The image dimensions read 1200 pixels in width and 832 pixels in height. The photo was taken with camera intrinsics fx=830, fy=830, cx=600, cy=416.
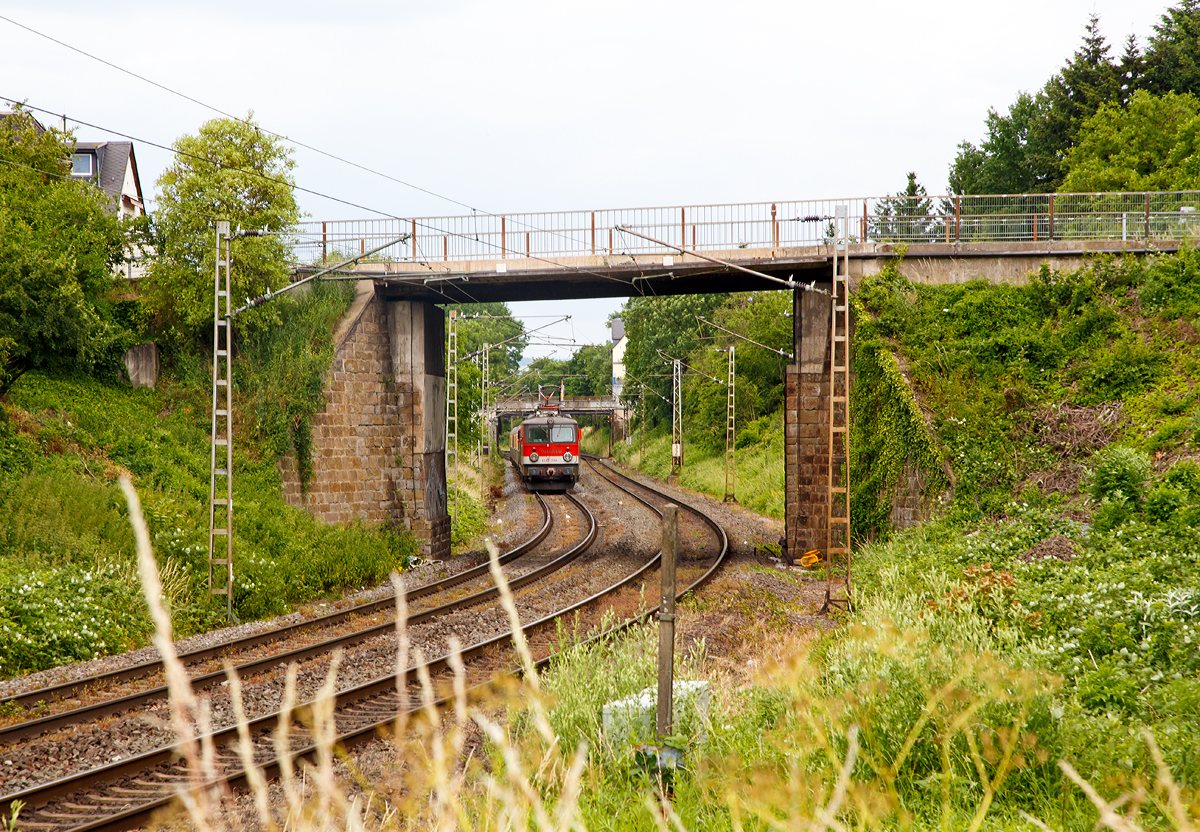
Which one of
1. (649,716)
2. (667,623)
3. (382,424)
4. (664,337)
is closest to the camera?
(667,623)

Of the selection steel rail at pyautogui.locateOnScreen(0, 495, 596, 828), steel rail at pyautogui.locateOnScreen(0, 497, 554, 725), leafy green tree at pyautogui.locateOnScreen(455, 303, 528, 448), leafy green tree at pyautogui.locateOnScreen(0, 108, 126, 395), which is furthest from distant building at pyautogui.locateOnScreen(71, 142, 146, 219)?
steel rail at pyautogui.locateOnScreen(0, 495, 596, 828)

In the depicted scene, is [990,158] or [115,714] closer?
[115,714]

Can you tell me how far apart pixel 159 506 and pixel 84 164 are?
39.0 m

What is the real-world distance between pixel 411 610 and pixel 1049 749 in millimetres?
10941

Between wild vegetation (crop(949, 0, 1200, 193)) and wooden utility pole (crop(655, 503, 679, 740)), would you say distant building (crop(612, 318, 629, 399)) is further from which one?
wooden utility pole (crop(655, 503, 679, 740))

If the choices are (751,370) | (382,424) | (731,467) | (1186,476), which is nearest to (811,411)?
(1186,476)

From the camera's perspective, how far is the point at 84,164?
44.7 meters

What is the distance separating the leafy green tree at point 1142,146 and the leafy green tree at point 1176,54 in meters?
2.42

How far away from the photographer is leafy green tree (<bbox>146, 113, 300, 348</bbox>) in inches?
712

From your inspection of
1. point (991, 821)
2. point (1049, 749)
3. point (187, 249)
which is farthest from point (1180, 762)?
point (187, 249)

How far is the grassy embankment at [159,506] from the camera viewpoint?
38.4ft

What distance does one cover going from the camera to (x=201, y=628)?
42.5ft

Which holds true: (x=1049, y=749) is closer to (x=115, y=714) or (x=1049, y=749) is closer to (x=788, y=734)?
(x=788, y=734)

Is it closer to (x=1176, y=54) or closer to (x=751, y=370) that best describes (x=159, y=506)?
(x=751, y=370)
